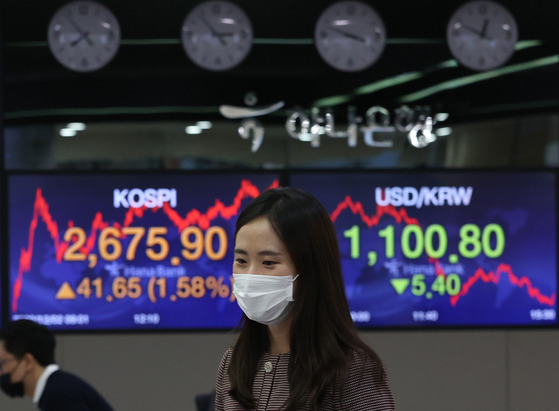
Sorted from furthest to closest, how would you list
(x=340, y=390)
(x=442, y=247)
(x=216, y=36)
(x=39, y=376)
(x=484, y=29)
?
(x=484, y=29) < (x=216, y=36) < (x=442, y=247) < (x=39, y=376) < (x=340, y=390)

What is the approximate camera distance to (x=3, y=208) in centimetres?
568

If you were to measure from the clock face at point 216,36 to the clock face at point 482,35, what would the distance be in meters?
1.37

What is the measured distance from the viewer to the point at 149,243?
223 inches

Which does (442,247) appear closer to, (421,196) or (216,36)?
(421,196)

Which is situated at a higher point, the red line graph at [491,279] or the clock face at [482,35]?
the clock face at [482,35]

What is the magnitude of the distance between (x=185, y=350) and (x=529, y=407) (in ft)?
7.41

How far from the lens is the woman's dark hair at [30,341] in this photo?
3.69m

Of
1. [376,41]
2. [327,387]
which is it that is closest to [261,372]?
[327,387]

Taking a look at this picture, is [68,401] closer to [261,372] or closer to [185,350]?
[261,372]

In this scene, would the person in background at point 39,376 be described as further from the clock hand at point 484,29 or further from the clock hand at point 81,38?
the clock hand at point 484,29

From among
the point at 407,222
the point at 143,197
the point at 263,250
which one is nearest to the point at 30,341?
the point at 143,197

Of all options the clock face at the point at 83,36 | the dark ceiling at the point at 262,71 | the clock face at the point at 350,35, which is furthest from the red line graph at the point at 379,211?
the clock face at the point at 83,36

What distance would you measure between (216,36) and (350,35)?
88cm

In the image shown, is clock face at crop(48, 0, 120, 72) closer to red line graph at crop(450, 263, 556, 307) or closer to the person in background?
the person in background
